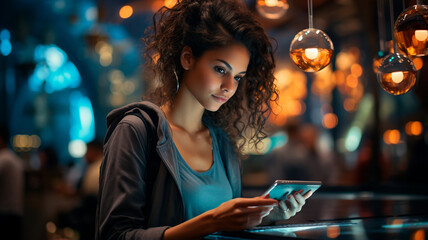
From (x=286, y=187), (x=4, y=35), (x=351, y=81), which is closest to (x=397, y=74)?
(x=286, y=187)

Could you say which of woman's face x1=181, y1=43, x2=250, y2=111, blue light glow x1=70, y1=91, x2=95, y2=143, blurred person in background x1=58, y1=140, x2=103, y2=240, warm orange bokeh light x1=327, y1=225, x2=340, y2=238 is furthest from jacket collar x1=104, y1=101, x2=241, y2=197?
blue light glow x1=70, y1=91, x2=95, y2=143

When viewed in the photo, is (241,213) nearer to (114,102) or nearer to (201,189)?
(201,189)

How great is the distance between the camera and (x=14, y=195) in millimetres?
4480

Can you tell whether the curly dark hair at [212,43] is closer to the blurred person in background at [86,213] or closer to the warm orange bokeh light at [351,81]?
the blurred person in background at [86,213]

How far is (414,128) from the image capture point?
15.9ft

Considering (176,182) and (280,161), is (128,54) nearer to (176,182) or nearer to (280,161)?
(280,161)

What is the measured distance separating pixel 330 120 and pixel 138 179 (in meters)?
7.65

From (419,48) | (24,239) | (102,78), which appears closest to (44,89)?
(102,78)

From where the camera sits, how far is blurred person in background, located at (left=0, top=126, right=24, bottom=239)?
14.5ft

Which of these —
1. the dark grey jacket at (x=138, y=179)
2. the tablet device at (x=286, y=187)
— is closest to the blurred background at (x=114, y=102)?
the dark grey jacket at (x=138, y=179)

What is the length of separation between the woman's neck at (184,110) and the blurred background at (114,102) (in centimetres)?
299

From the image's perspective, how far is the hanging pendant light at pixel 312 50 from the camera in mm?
1470

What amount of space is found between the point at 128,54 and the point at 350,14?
4.18m

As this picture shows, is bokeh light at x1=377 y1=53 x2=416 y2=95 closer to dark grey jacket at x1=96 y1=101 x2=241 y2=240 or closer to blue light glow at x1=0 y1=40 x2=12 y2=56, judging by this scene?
dark grey jacket at x1=96 y1=101 x2=241 y2=240
